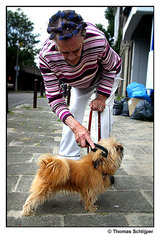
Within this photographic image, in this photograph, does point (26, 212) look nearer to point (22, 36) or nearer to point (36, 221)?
point (36, 221)

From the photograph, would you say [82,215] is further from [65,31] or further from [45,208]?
[65,31]

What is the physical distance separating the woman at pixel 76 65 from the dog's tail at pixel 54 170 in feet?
0.90

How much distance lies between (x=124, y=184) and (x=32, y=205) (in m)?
1.29

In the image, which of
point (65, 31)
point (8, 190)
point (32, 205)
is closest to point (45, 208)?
point (32, 205)

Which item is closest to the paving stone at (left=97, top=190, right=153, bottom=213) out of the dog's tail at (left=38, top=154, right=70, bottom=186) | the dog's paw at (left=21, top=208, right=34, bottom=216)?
the dog's tail at (left=38, top=154, right=70, bottom=186)

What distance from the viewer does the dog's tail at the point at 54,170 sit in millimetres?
2123

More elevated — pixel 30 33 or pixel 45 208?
pixel 30 33

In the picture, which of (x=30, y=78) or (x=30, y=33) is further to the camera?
(x=30, y=78)

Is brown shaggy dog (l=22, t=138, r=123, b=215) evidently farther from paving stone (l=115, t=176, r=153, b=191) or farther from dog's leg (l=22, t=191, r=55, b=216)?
paving stone (l=115, t=176, r=153, b=191)

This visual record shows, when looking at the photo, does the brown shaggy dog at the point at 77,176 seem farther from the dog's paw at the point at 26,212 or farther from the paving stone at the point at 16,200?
the paving stone at the point at 16,200

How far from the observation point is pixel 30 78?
49.8 m

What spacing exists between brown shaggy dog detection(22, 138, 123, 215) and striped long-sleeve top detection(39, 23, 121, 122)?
51 cm

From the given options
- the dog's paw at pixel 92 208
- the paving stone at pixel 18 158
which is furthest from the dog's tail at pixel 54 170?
the paving stone at pixel 18 158

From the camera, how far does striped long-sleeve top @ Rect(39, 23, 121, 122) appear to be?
2197 millimetres
